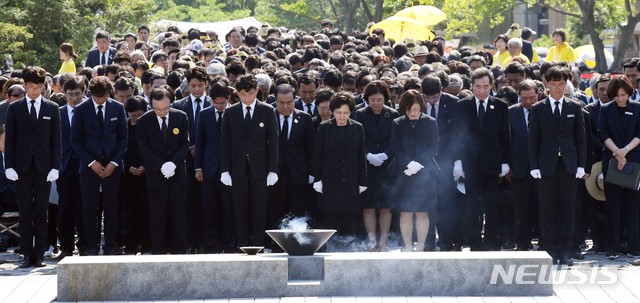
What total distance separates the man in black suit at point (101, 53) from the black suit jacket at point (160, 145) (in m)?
9.70

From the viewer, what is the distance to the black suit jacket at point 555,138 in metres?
14.1

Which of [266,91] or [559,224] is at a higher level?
[266,91]

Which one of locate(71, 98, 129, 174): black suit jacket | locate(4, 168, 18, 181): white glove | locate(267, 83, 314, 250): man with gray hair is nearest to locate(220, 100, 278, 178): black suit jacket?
locate(267, 83, 314, 250): man with gray hair

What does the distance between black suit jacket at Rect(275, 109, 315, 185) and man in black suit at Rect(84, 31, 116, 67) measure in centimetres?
994

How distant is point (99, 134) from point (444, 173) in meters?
3.95

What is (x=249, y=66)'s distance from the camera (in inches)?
777

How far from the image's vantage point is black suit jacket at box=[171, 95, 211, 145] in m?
15.5

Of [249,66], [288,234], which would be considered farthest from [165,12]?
[288,234]

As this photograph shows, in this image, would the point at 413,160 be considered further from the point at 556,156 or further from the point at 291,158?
the point at 556,156

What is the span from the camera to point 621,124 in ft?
48.5

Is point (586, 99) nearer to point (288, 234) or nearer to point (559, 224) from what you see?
point (559, 224)

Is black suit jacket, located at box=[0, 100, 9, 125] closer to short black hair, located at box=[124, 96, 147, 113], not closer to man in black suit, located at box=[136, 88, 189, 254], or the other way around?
short black hair, located at box=[124, 96, 147, 113]

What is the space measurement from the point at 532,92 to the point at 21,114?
5.74 metres

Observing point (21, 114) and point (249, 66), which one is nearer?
point (21, 114)
